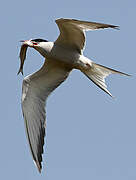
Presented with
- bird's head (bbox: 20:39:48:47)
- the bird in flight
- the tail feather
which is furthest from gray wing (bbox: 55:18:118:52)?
the tail feather

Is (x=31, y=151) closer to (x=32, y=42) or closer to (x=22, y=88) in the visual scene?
(x=22, y=88)

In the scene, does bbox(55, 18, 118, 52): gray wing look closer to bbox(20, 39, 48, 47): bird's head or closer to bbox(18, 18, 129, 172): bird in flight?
bbox(18, 18, 129, 172): bird in flight

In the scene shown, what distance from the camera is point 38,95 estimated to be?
11625mm

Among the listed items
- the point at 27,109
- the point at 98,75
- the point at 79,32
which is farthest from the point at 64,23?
the point at 27,109

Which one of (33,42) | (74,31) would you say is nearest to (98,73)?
(74,31)

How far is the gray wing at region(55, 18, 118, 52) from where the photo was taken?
9.69 meters

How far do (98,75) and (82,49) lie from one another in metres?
0.63

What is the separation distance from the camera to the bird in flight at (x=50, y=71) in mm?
10586

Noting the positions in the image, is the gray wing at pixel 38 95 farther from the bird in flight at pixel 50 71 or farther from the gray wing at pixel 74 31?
the gray wing at pixel 74 31

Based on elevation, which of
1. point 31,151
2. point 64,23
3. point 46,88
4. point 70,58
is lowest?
point 31,151

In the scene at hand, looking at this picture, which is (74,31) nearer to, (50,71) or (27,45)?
(27,45)

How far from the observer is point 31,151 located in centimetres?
1069

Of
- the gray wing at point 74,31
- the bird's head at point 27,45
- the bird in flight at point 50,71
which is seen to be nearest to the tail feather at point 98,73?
the bird in flight at point 50,71

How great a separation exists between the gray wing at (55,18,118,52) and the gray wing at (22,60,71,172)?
58 centimetres
